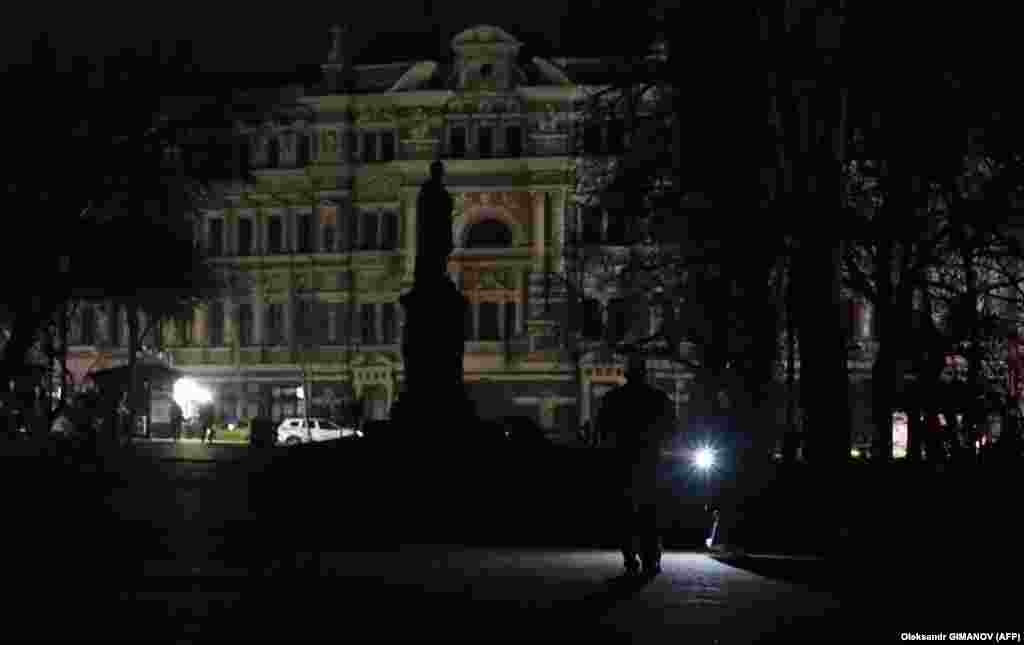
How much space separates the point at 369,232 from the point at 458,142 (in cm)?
584

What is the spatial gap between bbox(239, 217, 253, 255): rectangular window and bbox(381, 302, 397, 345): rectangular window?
24.8 feet

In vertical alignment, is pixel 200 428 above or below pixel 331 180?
below

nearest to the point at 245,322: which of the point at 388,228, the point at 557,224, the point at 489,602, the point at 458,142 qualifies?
the point at 388,228

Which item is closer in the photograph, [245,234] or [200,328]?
[200,328]

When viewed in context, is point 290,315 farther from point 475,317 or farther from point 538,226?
point 538,226

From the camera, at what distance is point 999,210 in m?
27.5

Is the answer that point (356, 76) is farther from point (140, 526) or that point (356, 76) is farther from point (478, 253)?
point (140, 526)

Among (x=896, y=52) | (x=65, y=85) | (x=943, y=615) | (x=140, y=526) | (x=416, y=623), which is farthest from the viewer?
(x=65, y=85)

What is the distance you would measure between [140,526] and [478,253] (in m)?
54.7

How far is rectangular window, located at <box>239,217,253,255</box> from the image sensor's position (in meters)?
80.6

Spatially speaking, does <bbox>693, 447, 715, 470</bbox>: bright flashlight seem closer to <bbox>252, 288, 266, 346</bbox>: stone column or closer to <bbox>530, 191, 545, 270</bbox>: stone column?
<bbox>530, 191, 545, 270</bbox>: stone column

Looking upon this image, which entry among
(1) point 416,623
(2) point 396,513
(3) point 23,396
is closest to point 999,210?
(2) point 396,513

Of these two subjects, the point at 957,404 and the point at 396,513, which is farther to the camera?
the point at 957,404

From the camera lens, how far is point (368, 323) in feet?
255
